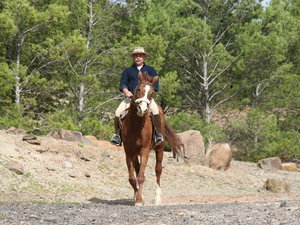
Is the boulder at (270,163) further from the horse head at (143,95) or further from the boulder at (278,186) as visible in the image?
the horse head at (143,95)

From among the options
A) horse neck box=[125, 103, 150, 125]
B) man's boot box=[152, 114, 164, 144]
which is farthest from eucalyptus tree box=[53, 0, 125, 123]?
horse neck box=[125, 103, 150, 125]

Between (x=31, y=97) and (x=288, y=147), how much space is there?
48.9ft

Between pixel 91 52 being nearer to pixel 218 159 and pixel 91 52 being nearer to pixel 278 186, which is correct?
pixel 218 159

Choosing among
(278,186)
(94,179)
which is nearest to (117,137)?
(94,179)

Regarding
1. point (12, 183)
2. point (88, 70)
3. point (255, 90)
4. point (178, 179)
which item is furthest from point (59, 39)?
point (255, 90)

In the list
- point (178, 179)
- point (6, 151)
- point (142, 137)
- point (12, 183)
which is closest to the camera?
point (142, 137)

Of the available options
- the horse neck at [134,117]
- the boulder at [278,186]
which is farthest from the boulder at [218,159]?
the horse neck at [134,117]

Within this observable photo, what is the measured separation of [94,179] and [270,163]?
15.7 metres

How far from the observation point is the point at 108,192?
1639 centimetres

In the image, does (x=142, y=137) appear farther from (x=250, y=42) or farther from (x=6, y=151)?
(x=250, y=42)

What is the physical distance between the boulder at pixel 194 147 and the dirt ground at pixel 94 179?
0.99 metres

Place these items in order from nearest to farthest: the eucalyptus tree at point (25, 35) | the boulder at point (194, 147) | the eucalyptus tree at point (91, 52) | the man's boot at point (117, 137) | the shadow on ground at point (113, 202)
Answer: the man's boot at point (117, 137)
the shadow on ground at point (113, 202)
the boulder at point (194, 147)
the eucalyptus tree at point (25, 35)
the eucalyptus tree at point (91, 52)

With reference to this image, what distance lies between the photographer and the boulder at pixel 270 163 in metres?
30.8

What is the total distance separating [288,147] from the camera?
3259 cm
